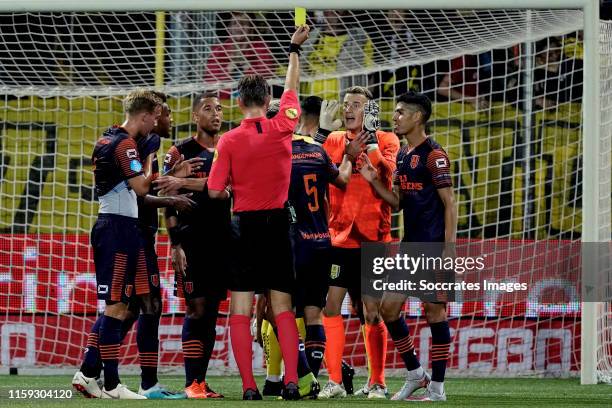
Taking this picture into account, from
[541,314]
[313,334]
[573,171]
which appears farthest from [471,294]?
[313,334]

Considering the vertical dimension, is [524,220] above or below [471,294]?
above

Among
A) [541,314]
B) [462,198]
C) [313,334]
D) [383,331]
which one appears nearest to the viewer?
[313,334]

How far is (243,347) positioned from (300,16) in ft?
7.89

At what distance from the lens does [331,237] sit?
8172 mm

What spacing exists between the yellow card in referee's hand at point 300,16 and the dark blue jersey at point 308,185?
82 cm

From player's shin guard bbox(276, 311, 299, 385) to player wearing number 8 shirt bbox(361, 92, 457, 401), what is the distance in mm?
882

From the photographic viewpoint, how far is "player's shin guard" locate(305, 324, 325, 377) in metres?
7.45

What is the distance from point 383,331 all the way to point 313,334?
0.73 m

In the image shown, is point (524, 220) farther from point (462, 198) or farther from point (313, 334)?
point (313, 334)

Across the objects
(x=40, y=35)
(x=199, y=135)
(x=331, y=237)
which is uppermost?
(x=40, y=35)

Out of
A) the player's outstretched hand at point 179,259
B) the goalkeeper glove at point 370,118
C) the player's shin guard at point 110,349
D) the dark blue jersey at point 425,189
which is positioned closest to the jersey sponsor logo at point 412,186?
the dark blue jersey at point 425,189

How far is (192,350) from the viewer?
7.58 m

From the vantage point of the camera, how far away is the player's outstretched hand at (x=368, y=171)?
7688mm

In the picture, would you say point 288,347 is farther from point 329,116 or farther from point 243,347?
point 329,116
